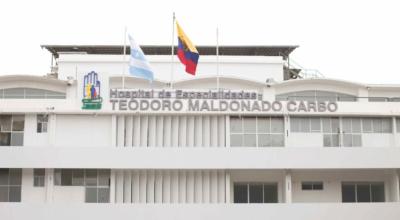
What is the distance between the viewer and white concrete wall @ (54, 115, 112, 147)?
2738 centimetres

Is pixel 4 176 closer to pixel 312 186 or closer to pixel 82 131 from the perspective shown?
pixel 82 131

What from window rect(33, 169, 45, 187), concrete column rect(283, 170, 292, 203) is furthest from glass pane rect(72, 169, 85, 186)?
concrete column rect(283, 170, 292, 203)

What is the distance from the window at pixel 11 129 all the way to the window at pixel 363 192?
14.9m

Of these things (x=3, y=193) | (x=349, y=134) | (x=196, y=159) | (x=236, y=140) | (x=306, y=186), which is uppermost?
(x=349, y=134)

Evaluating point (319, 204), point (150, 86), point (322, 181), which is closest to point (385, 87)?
point (322, 181)

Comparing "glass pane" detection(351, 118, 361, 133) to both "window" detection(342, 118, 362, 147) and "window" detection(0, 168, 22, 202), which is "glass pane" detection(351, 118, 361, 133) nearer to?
"window" detection(342, 118, 362, 147)

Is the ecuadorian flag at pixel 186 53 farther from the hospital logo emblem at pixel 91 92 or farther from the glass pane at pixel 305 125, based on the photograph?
the glass pane at pixel 305 125

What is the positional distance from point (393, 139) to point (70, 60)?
19.2 meters

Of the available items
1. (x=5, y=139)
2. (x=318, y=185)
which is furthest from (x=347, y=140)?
(x=5, y=139)

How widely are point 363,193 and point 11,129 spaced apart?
1632 centimetres

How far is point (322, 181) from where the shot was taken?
28.4 metres

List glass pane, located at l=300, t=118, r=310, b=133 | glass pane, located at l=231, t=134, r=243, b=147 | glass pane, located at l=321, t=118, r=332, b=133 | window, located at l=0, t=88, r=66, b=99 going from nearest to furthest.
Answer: glass pane, located at l=231, t=134, r=243, b=147 → glass pane, located at l=300, t=118, r=310, b=133 → glass pane, located at l=321, t=118, r=332, b=133 → window, located at l=0, t=88, r=66, b=99

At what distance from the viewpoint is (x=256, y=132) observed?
27906 mm

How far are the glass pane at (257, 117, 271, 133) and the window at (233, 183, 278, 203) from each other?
2.55m
